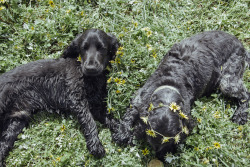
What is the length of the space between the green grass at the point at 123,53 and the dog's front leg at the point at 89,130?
0.37 ft

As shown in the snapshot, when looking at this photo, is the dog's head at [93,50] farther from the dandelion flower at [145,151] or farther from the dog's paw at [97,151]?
the dandelion flower at [145,151]

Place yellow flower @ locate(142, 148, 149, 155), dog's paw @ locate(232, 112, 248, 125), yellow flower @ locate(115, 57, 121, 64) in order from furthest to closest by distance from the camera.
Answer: dog's paw @ locate(232, 112, 248, 125) → yellow flower @ locate(115, 57, 121, 64) → yellow flower @ locate(142, 148, 149, 155)

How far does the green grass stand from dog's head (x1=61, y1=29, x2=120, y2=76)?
24 centimetres

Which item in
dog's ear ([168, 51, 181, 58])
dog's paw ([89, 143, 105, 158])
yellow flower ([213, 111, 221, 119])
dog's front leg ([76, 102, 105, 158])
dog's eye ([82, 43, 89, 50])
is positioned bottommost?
dog's paw ([89, 143, 105, 158])

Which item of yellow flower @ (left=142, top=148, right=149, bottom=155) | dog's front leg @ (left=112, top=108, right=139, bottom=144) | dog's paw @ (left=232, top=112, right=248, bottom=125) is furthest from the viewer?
dog's paw @ (left=232, top=112, right=248, bottom=125)

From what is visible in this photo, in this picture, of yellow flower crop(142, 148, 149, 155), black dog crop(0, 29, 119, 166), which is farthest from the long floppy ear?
yellow flower crop(142, 148, 149, 155)

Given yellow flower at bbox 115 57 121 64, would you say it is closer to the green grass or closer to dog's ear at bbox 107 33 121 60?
the green grass

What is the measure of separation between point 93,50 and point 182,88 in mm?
1485

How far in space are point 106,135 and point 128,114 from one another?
50 centimetres

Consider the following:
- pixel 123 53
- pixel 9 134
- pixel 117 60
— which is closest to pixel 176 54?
pixel 123 53

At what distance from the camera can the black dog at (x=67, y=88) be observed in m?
3.86

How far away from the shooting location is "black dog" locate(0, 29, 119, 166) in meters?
3.86

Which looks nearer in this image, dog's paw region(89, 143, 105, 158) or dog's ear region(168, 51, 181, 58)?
dog's paw region(89, 143, 105, 158)

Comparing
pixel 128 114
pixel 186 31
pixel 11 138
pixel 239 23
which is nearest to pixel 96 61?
pixel 128 114
